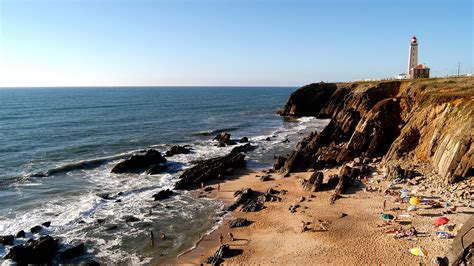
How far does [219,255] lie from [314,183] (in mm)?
14997

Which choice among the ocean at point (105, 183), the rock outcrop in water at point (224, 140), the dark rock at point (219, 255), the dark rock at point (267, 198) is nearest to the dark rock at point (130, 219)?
the ocean at point (105, 183)

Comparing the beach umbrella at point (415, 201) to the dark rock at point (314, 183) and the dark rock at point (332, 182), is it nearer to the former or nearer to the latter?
the dark rock at point (332, 182)

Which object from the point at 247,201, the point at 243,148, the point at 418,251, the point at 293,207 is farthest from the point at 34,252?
the point at 243,148

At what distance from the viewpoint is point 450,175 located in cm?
3059

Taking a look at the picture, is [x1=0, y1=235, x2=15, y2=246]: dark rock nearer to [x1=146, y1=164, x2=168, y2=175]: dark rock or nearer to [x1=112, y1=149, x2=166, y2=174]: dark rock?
[x1=112, y1=149, x2=166, y2=174]: dark rock

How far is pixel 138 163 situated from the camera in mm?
45500

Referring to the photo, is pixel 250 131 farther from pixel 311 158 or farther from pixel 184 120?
pixel 311 158

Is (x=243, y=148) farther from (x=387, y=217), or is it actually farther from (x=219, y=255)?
(x=219, y=255)

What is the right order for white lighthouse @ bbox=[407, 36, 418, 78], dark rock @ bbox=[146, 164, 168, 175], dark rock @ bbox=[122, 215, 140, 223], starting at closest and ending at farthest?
dark rock @ bbox=[122, 215, 140, 223], dark rock @ bbox=[146, 164, 168, 175], white lighthouse @ bbox=[407, 36, 418, 78]

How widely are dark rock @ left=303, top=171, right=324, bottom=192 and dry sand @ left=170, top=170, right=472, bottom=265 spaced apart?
3.03 ft

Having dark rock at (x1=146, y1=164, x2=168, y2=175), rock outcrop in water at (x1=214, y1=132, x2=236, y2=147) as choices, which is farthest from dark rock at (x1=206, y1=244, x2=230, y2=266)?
rock outcrop in water at (x1=214, y1=132, x2=236, y2=147)

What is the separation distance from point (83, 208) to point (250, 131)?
46.0 m

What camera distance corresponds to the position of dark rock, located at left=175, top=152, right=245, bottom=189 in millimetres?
38031

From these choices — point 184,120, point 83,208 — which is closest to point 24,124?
point 184,120
